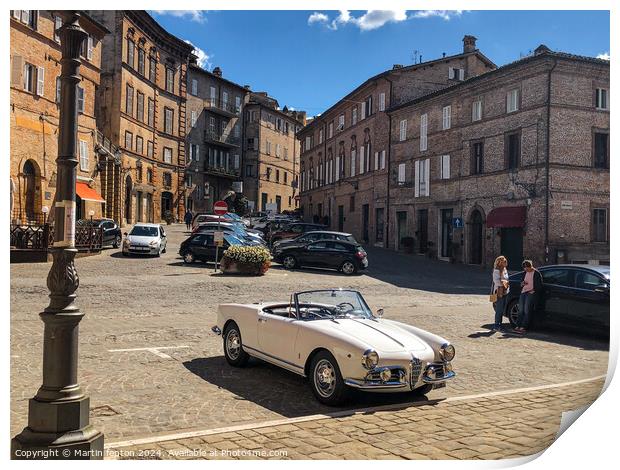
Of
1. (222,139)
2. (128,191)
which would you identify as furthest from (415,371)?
(128,191)

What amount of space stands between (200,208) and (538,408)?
10828 millimetres

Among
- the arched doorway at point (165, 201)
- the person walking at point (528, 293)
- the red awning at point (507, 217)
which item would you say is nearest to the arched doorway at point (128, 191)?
the arched doorway at point (165, 201)

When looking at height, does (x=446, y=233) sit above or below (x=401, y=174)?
below

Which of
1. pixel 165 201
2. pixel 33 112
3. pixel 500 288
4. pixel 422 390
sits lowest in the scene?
pixel 422 390

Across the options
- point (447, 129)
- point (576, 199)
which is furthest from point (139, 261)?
point (447, 129)

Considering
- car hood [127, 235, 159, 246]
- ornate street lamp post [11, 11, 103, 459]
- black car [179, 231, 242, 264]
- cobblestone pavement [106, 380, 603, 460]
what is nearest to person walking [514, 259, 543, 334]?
cobblestone pavement [106, 380, 603, 460]

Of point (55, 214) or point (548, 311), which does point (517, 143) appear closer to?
point (548, 311)

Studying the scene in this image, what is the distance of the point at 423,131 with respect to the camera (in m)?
25.1

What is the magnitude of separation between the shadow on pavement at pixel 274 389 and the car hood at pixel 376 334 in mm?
583

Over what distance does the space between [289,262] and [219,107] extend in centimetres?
810

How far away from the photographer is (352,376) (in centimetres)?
599

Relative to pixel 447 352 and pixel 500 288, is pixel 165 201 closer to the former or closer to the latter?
pixel 500 288

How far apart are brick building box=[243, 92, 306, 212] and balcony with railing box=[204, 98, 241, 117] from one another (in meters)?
0.34

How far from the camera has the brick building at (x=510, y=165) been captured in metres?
11.2
